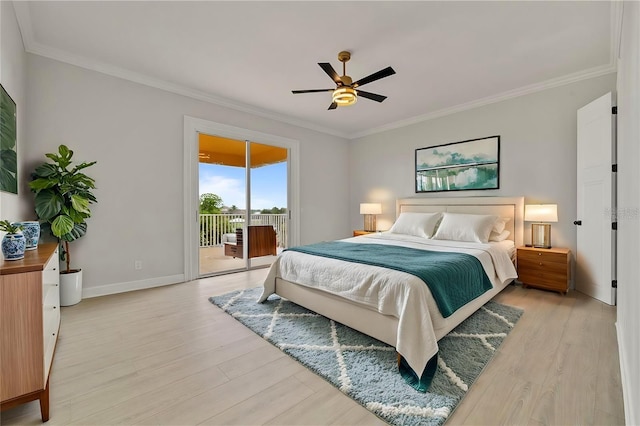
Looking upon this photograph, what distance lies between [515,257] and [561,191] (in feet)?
3.33

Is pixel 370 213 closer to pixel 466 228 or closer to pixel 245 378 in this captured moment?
pixel 466 228

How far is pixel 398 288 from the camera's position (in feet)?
6.44

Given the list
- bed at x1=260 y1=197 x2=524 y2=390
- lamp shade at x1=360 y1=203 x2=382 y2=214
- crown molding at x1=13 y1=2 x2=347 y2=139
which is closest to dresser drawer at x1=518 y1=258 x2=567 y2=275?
bed at x1=260 y1=197 x2=524 y2=390

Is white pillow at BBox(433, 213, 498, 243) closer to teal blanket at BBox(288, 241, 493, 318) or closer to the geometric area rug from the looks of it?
the geometric area rug

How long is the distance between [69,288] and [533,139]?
5892mm

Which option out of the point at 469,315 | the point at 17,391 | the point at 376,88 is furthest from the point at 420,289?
the point at 376,88

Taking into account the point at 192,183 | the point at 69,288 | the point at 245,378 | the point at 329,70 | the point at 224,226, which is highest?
the point at 329,70

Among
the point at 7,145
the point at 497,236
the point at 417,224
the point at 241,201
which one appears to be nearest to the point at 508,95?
the point at 497,236

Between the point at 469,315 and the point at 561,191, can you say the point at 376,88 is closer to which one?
the point at 561,191

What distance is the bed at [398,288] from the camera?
6.02 ft

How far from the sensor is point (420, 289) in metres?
1.90

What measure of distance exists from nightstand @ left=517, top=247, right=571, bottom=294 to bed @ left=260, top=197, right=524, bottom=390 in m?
0.17

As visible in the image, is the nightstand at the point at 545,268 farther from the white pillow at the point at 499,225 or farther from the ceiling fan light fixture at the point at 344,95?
the ceiling fan light fixture at the point at 344,95

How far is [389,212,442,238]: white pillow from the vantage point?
4.12 meters
